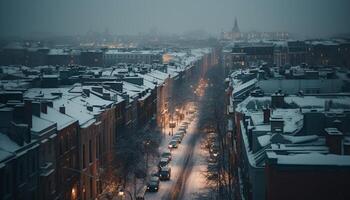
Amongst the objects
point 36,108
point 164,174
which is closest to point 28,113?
point 36,108

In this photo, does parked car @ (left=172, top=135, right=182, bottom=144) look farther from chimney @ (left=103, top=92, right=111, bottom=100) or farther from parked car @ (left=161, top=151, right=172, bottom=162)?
chimney @ (left=103, top=92, right=111, bottom=100)

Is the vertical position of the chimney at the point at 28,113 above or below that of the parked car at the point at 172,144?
above

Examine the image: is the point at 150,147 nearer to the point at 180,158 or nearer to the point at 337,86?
the point at 180,158

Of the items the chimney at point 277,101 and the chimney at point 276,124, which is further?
the chimney at point 277,101

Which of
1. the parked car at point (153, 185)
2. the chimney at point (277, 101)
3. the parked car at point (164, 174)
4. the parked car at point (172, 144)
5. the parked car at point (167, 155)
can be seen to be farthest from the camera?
the parked car at point (172, 144)

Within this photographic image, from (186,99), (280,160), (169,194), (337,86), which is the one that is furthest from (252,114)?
(186,99)

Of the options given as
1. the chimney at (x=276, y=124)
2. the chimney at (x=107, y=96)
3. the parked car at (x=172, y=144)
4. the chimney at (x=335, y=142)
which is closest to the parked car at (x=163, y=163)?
the chimney at (x=107, y=96)

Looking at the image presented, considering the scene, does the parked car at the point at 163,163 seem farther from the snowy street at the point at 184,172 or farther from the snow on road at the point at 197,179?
the snow on road at the point at 197,179

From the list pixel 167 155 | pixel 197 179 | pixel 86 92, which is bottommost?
pixel 197 179

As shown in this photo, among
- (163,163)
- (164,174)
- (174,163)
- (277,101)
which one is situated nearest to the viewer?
(277,101)

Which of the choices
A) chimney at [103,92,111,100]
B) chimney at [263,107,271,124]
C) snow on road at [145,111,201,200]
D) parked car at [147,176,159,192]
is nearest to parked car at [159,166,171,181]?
snow on road at [145,111,201,200]

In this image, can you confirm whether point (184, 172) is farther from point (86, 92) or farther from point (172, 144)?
point (172, 144)
